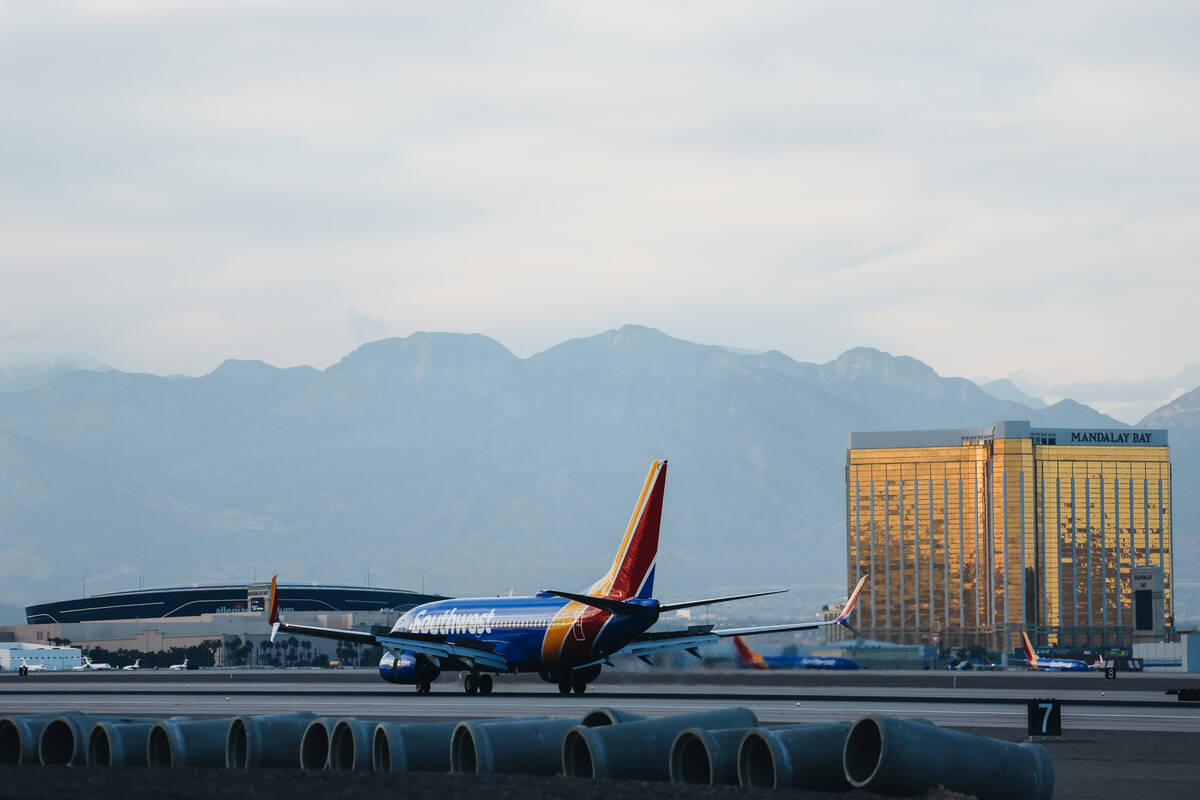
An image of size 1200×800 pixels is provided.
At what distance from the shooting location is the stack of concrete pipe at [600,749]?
941 inches

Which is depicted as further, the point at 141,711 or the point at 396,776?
the point at 141,711

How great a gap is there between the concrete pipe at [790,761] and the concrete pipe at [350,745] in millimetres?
6313

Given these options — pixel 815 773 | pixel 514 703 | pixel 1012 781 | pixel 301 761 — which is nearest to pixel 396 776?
pixel 301 761

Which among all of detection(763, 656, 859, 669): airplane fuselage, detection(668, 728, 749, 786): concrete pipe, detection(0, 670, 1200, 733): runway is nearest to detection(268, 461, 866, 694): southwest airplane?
detection(0, 670, 1200, 733): runway

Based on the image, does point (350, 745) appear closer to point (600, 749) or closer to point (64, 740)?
point (600, 749)

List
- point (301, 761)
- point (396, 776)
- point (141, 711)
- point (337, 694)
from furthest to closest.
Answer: point (337, 694), point (141, 711), point (301, 761), point (396, 776)

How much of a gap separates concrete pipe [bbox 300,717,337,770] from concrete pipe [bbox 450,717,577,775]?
253 cm

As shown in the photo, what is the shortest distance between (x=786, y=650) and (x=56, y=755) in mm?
109478

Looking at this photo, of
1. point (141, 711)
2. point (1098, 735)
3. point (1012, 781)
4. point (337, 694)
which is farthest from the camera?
point (337, 694)

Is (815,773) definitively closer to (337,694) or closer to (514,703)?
(514,703)

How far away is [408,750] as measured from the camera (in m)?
25.9

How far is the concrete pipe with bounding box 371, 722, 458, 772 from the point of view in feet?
84.3

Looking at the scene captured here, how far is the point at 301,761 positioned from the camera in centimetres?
2673

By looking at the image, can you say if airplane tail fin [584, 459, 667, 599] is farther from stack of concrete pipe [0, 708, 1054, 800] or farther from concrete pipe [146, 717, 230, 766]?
concrete pipe [146, 717, 230, 766]
